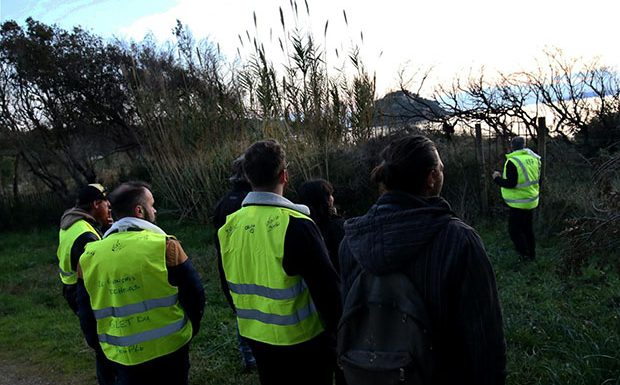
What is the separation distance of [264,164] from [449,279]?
1343 millimetres

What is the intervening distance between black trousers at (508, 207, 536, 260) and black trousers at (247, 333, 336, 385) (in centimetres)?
590

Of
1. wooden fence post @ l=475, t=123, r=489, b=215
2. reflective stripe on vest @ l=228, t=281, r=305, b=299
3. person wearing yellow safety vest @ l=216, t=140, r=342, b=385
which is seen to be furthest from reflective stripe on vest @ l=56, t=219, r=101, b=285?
wooden fence post @ l=475, t=123, r=489, b=215

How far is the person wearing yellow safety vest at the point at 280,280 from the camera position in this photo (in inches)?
107

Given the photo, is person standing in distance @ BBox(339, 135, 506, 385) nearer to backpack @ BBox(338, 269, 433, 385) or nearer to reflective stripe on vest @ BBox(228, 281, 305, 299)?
backpack @ BBox(338, 269, 433, 385)

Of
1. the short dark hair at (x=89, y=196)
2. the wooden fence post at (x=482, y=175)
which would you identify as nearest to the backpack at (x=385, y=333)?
the short dark hair at (x=89, y=196)

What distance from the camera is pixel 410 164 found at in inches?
77.1

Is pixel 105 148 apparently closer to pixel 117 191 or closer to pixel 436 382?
pixel 117 191

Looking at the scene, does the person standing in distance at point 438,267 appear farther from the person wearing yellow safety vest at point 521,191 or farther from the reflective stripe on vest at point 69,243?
the person wearing yellow safety vest at point 521,191

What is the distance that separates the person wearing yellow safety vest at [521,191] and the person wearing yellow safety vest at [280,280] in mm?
5774

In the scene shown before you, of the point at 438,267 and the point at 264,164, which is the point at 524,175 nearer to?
the point at 264,164

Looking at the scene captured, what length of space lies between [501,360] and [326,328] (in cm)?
118

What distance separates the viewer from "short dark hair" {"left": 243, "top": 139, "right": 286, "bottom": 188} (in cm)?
283

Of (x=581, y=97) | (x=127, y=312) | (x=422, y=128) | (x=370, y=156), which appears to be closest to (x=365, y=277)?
(x=127, y=312)

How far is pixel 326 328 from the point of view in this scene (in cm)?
286
